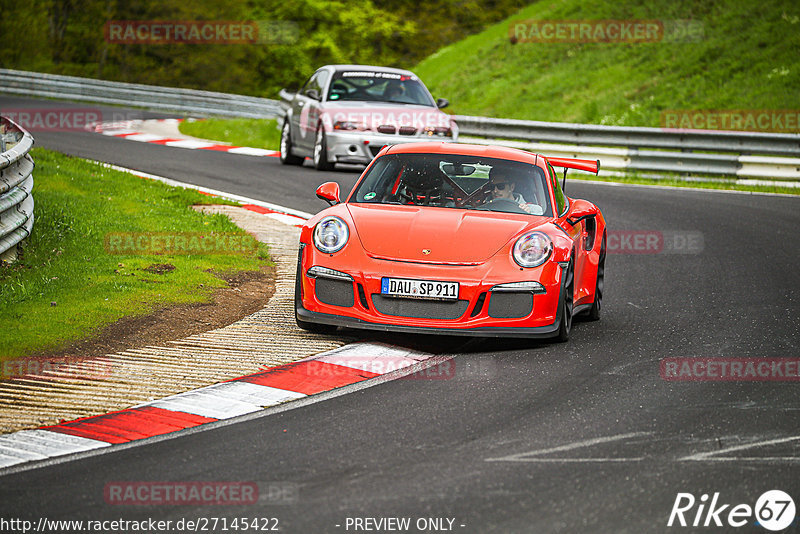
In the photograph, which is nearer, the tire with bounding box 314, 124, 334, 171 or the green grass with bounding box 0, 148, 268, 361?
the green grass with bounding box 0, 148, 268, 361

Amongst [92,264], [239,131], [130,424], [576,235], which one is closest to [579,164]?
[576,235]

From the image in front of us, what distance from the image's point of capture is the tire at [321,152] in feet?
57.7

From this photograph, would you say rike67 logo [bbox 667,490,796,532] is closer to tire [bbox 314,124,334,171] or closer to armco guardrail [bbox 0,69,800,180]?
tire [bbox 314,124,334,171]

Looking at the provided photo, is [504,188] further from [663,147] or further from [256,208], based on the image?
[663,147]

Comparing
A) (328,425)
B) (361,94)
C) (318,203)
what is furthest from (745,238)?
(328,425)

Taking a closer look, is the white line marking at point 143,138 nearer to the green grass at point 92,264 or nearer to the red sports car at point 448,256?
the green grass at point 92,264

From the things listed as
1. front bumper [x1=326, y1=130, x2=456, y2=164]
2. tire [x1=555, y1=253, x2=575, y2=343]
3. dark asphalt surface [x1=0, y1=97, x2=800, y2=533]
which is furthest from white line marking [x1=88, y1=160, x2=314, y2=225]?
dark asphalt surface [x1=0, y1=97, x2=800, y2=533]

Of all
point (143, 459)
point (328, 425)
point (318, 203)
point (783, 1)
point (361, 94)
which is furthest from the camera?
point (783, 1)

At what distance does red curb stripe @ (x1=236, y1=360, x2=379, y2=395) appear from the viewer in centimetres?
650

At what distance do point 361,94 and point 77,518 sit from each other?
14366 mm

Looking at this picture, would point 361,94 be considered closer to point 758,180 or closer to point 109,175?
point 109,175

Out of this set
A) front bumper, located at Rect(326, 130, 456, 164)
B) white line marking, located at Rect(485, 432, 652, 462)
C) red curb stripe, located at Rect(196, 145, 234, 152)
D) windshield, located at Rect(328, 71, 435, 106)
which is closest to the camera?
white line marking, located at Rect(485, 432, 652, 462)

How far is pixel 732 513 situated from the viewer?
454 cm

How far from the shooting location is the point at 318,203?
14.5 m
